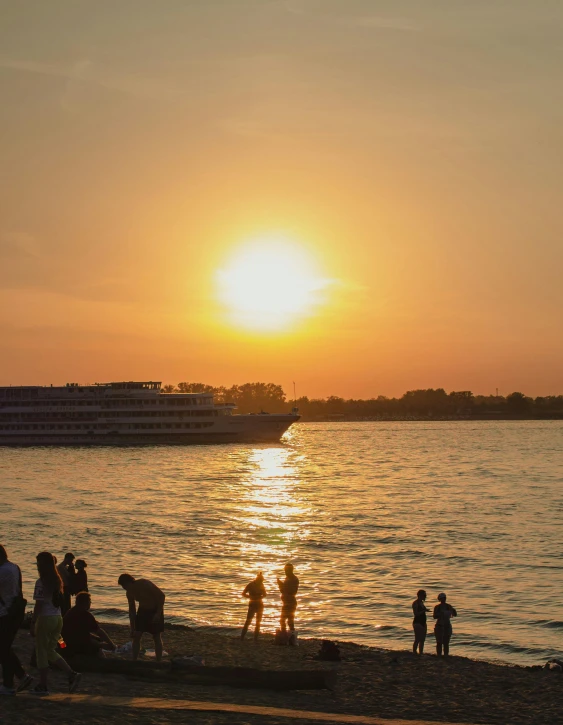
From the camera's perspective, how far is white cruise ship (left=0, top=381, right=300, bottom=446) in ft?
435

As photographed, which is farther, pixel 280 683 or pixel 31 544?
pixel 31 544

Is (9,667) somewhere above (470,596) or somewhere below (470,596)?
above

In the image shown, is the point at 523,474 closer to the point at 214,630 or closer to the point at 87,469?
the point at 87,469

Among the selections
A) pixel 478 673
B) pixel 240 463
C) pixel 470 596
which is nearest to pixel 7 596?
pixel 478 673

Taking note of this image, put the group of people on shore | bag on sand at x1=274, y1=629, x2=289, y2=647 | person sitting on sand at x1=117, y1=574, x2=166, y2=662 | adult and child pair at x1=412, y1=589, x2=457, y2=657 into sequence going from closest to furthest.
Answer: the group of people on shore, person sitting on sand at x1=117, y1=574, x2=166, y2=662, adult and child pair at x1=412, y1=589, x2=457, y2=657, bag on sand at x1=274, y1=629, x2=289, y2=647

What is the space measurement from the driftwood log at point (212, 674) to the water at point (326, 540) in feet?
30.2

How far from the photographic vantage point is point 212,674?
13.5 meters

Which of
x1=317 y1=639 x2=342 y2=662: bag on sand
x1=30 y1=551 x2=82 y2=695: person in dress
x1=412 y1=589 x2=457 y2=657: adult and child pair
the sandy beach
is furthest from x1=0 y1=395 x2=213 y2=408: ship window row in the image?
x1=30 y1=551 x2=82 y2=695: person in dress

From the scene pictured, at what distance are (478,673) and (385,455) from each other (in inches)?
4794

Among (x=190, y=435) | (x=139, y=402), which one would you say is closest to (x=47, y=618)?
(x=190, y=435)

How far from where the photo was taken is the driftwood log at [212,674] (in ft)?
43.5

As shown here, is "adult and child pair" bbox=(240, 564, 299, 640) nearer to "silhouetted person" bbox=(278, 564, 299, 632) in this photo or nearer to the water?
"silhouetted person" bbox=(278, 564, 299, 632)

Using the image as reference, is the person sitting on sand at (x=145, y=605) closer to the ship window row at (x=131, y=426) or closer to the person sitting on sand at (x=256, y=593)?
the person sitting on sand at (x=256, y=593)

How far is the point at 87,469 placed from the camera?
318 ft
